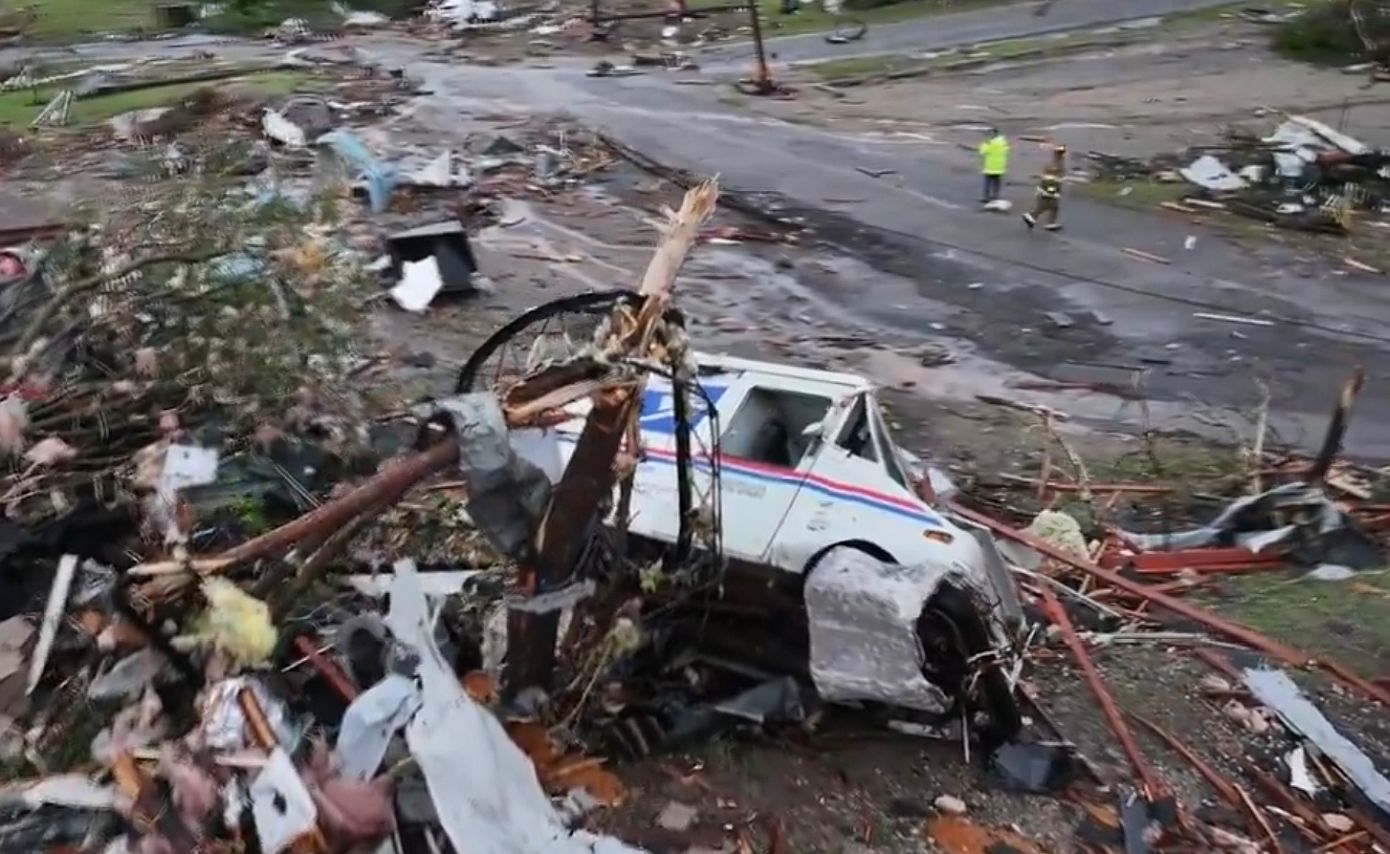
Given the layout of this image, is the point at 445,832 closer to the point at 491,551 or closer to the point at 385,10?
the point at 491,551

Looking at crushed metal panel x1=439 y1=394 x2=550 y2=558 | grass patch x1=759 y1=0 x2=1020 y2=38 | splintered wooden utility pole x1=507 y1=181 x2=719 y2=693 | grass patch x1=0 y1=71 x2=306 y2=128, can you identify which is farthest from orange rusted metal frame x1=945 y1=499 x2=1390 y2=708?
grass patch x1=759 y1=0 x2=1020 y2=38

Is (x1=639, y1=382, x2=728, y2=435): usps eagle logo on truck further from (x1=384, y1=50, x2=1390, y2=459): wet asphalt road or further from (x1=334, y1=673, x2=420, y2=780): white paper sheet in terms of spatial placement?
(x1=384, y1=50, x2=1390, y2=459): wet asphalt road

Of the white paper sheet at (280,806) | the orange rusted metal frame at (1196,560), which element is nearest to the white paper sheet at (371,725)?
the white paper sheet at (280,806)

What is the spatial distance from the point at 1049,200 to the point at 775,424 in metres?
11.3

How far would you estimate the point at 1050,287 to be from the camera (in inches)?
606

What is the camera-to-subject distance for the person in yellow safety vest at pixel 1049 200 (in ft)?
56.0

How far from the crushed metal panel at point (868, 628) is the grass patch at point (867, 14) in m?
27.1

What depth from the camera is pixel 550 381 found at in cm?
503

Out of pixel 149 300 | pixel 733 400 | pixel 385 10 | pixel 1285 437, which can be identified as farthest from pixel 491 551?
pixel 385 10

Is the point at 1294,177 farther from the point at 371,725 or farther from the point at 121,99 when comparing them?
the point at 121,99

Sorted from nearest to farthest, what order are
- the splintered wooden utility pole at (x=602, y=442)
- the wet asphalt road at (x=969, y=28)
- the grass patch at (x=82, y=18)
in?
1. the splintered wooden utility pole at (x=602, y=442)
2. the wet asphalt road at (x=969, y=28)
3. the grass patch at (x=82, y=18)

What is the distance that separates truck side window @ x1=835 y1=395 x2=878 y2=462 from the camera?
684cm

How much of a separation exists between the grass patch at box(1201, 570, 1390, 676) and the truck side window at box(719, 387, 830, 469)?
9.68 feet

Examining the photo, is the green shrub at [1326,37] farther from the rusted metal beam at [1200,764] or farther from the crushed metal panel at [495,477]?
the crushed metal panel at [495,477]
